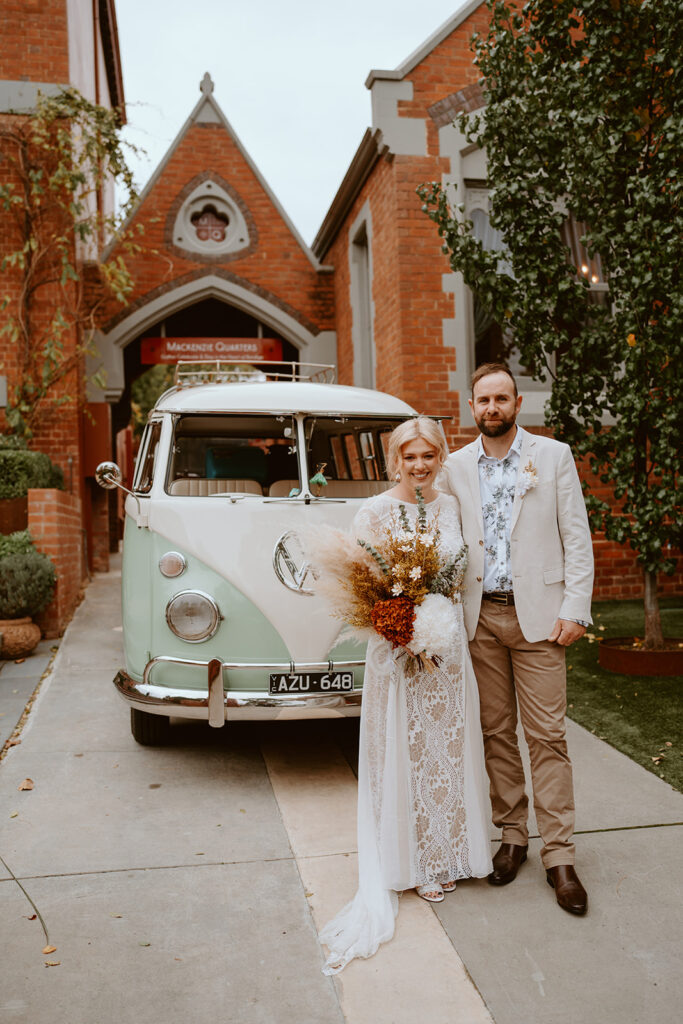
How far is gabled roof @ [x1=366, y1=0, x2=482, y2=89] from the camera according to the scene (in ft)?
30.6

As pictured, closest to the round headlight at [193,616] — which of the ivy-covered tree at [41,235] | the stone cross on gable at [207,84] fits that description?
the ivy-covered tree at [41,235]

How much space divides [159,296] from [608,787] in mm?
10359

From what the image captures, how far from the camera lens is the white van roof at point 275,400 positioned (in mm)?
5086

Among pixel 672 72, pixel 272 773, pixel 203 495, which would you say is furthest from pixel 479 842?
pixel 672 72

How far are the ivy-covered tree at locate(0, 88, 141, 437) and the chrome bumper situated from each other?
6.59m

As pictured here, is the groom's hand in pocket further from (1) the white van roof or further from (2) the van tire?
(2) the van tire

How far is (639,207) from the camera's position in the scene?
5.96m

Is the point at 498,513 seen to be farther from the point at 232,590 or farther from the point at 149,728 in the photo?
the point at 149,728

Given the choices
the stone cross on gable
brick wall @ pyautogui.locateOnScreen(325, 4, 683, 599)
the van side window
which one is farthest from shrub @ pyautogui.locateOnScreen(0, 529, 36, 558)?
the stone cross on gable

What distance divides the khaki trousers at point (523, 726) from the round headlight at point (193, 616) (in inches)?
63.0

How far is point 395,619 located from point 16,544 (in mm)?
6012

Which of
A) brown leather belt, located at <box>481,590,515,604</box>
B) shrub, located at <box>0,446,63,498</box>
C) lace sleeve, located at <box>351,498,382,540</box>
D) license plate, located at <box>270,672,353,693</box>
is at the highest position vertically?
shrub, located at <box>0,446,63,498</box>

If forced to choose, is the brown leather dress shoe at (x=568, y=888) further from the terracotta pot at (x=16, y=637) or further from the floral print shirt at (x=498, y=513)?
the terracotta pot at (x=16, y=637)

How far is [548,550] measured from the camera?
3393 millimetres
